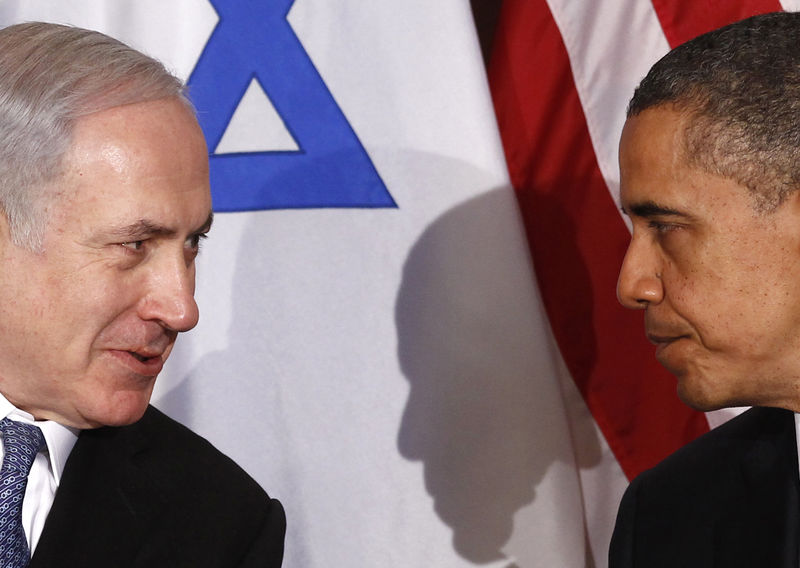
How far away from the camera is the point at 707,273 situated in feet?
5.66

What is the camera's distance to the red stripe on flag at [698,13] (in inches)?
103

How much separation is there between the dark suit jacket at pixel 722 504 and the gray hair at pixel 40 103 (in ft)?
3.95

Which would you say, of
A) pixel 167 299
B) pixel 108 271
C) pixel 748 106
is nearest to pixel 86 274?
pixel 108 271

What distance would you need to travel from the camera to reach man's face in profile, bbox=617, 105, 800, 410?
168 cm

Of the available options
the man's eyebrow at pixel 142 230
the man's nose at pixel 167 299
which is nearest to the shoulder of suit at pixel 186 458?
the man's nose at pixel 167 299

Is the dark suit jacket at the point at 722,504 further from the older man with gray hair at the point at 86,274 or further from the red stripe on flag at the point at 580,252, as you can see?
the older man with gray hair at the point at 86,274

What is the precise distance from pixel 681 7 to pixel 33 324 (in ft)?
5.80

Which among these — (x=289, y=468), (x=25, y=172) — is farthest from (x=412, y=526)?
(x=25, y=172)

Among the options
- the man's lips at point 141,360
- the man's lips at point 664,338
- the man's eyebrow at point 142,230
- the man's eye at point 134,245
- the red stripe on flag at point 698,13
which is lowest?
the man's lips at point 141,360

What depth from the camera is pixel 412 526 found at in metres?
2.46

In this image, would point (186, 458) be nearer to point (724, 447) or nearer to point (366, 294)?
point (366, 294)

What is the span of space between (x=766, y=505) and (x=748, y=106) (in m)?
0.73

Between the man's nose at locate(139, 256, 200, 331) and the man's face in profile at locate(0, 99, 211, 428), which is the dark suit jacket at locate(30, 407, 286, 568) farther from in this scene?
the man's nose at locate(139, 256, 200, 331)

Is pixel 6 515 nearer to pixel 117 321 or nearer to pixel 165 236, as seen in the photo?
pixel 117 321
